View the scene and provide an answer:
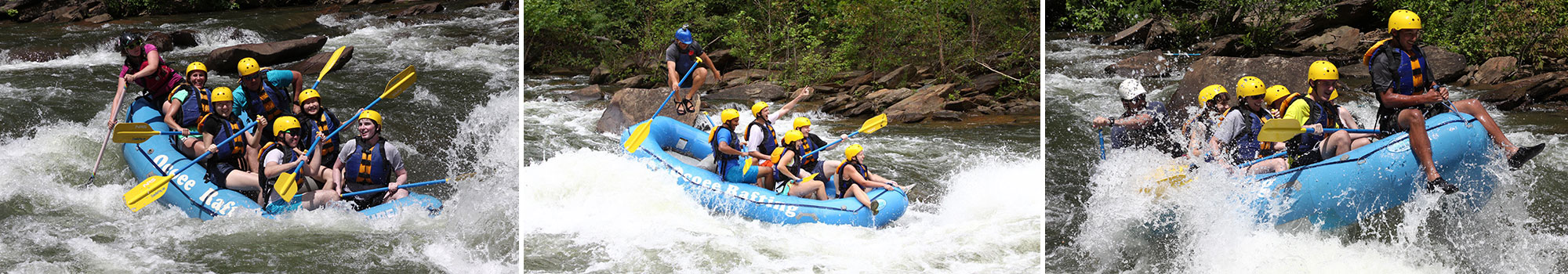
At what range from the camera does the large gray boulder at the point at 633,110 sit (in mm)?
7164

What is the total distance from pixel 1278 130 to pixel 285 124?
12.1ft

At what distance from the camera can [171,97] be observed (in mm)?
5148

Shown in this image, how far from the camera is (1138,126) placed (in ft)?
13.3

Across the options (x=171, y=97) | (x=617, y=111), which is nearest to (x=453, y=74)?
(x=617, y=111)

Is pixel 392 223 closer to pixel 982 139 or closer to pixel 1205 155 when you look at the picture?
pixel 1205 155

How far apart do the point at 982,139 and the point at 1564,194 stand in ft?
10.0

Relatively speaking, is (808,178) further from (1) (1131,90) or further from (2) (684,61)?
(2) (684,61)

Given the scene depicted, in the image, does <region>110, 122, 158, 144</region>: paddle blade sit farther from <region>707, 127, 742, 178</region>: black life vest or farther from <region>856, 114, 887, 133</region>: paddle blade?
<region>856, 114, 887, 133</region>: paddle blade

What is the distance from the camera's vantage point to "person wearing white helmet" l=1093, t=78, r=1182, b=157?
13.1 feet

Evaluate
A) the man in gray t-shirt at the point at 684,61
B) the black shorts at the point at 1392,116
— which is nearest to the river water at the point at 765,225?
the man in gray t-shirt at the point at 684,61

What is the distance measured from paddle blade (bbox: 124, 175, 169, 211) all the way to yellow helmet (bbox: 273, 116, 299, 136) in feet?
1.74

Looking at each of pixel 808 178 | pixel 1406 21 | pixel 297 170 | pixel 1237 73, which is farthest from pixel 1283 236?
pixel 297 170

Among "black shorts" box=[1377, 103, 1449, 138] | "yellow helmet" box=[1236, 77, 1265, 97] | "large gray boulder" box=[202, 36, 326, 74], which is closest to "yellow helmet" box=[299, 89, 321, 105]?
"yellow helmet" box=[1236, 77, 1265, 97]

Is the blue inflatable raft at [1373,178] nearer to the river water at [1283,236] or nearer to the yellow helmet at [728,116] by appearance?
the river water at [1283,236]
